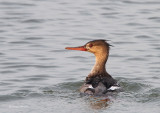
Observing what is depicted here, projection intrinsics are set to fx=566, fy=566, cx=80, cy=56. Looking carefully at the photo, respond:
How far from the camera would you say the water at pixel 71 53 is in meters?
10.6

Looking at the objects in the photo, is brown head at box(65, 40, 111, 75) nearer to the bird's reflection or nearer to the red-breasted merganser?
the red-breasted merganser

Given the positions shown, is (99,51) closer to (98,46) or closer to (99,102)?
(98,46)

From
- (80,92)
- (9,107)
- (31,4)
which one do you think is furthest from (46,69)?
(31,4)

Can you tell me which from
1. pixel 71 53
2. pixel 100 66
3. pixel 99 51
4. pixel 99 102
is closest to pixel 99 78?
pixel 100 66

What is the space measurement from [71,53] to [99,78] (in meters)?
3.89

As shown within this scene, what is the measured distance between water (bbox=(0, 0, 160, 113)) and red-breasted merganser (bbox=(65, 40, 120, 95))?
0.22m

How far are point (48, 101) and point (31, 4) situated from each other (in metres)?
10.2

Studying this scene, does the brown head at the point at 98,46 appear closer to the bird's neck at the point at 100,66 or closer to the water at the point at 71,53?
the bird's neck at the point at 100,66

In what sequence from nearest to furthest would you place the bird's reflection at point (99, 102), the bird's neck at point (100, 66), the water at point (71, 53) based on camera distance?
the bird's reflection at point (99, 102) → the water at point (71, 53) → the bird's neck at point (100, 66)

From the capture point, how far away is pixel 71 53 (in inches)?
602

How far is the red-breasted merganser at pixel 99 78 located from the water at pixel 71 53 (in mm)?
222

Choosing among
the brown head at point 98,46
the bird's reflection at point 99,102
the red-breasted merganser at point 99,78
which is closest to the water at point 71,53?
the bird's reflection at point 99,102

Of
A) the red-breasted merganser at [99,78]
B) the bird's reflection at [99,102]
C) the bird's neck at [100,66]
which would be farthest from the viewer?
the bird's neck at [100,66]

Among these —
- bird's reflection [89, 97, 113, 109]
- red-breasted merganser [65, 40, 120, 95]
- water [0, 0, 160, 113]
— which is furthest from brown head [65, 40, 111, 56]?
bird's reflection [89, 97, 113, 109]
